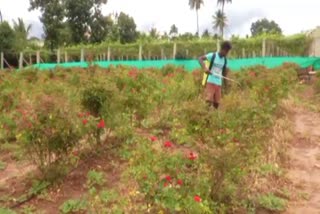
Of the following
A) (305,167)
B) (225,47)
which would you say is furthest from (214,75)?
(305,167)

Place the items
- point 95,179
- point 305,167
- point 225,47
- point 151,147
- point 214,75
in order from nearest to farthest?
point 151,147 → point 95,179 → point 305,167 → point 225,47 → point 214,75

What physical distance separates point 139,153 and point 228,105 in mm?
2384

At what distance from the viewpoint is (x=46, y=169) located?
5.13 meters

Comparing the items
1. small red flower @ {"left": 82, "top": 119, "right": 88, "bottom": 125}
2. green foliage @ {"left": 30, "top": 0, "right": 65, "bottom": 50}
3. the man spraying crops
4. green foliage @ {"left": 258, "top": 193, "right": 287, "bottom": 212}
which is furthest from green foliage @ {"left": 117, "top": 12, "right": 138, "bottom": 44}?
green foliage @ {"left": 258, "top": 193, "right": 287, "bottom": 212}

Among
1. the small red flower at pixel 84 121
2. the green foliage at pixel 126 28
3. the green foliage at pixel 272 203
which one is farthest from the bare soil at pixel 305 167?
the green foliage at pixel 126 28

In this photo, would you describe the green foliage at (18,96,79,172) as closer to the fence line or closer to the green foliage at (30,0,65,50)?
the fence line

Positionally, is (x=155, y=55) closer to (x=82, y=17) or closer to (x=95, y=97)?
(x=82, y=17)

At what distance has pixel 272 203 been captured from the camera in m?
4.78

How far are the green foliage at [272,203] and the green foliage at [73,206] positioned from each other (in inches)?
70.4

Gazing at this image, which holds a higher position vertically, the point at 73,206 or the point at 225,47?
the point at 225,47

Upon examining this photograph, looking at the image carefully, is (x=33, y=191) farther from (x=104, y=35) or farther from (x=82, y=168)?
(x=104, y=35)

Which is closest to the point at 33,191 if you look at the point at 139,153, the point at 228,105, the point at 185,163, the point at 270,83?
the point at 139,153

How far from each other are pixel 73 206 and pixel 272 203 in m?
2.02

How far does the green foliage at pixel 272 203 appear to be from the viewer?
471cm
